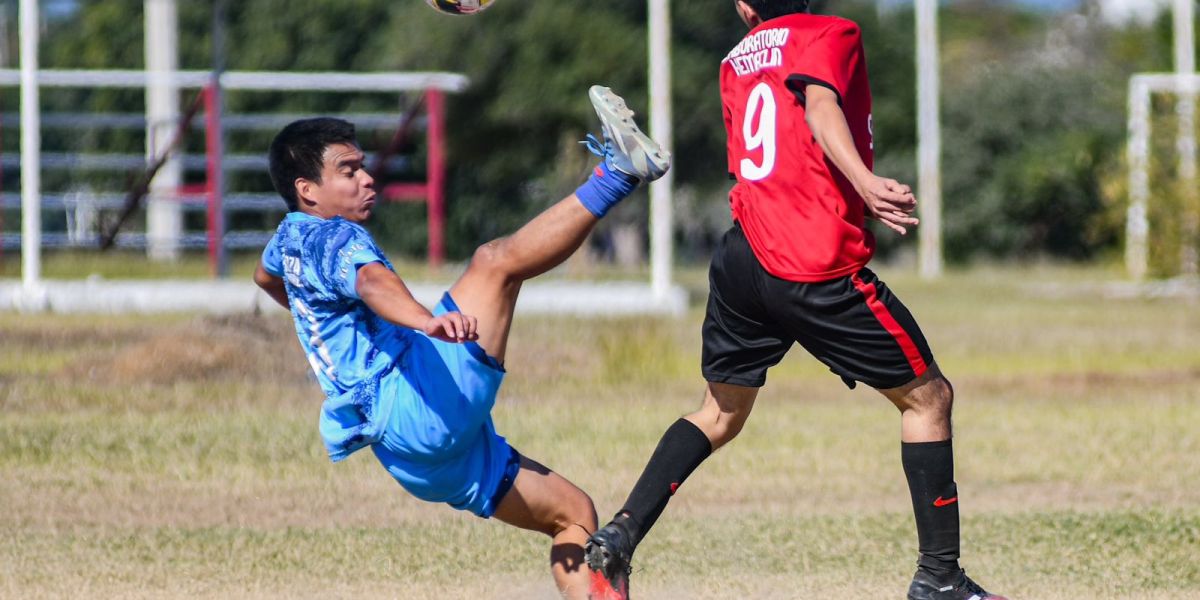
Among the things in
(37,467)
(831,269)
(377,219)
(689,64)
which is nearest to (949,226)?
(689,64)

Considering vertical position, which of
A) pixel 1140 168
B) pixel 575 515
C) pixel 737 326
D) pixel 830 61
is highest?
pixel 1140 168

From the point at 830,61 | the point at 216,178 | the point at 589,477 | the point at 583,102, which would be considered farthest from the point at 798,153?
the point at 583,102

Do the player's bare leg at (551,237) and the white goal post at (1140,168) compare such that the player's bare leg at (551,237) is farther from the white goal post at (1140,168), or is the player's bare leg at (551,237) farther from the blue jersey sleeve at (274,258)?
the white goal post at (1140,168)

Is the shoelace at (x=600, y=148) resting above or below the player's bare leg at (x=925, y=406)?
above

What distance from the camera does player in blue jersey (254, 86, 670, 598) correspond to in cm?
509

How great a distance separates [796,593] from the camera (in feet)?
20.2

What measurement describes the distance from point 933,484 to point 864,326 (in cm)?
56

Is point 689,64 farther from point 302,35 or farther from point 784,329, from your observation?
point 784,329

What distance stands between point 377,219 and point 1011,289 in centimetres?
1246

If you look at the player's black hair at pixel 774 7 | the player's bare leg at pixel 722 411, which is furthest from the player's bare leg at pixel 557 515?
the player's black hair at pixel 774 7

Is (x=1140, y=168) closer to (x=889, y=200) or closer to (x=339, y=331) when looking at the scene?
(x=889, y=200)

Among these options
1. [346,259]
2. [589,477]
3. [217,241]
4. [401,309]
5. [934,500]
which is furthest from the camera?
[217,241]

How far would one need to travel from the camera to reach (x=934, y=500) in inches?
222

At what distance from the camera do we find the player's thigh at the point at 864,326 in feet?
17.9
